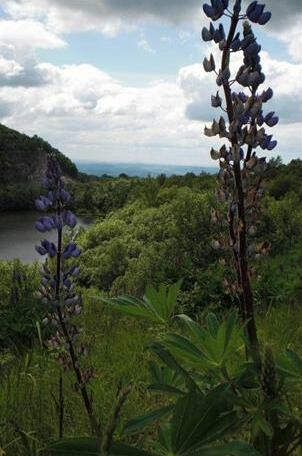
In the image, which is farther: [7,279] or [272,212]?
[272,212]

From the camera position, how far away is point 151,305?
1.81 metres

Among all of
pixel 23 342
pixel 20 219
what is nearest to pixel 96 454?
pixel 23 342

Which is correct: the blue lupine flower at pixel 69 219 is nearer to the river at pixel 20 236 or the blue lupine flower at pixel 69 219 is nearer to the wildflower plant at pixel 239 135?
the wildflower plant at pixel 239 135

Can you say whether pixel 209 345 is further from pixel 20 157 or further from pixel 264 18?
pixel 20 157

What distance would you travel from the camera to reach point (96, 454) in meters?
1.20

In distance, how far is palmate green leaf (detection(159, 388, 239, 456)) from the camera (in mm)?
1265

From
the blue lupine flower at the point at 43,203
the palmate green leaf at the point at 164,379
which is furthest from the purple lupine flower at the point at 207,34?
the palmate green leaf at the point at 164,379

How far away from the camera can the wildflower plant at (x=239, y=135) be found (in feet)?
5.42

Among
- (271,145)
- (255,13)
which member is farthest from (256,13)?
(271,145)

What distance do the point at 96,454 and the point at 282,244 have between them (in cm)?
797

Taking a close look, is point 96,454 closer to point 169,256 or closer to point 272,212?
point 169,256

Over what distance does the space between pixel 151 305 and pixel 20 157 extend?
73572 millimetres

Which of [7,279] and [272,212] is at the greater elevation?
[272,212]

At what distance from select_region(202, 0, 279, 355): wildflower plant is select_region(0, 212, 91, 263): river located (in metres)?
21.9
